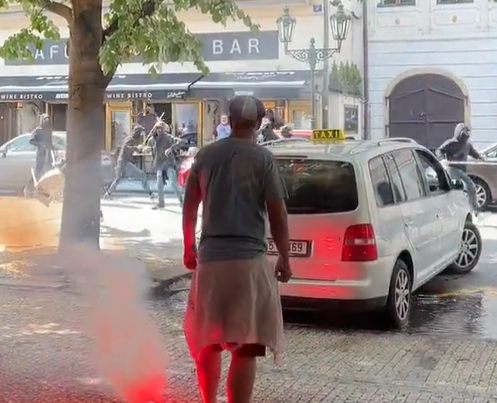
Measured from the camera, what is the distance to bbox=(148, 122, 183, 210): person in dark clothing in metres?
16.0

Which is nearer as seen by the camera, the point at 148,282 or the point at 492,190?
the point at 148,282

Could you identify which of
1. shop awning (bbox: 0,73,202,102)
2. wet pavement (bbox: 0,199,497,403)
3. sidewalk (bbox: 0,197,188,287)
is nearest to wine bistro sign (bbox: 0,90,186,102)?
shop awning (bbox: 0,73,202,102)

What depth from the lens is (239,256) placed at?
4090 mm

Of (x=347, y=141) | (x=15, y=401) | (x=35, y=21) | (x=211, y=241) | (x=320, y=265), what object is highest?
(x=35, y=21)

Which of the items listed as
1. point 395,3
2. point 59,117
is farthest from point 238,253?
point 395,3

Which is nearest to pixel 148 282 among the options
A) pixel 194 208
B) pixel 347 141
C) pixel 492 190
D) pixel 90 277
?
pixel 90 277

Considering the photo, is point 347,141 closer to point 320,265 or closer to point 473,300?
point 320,265

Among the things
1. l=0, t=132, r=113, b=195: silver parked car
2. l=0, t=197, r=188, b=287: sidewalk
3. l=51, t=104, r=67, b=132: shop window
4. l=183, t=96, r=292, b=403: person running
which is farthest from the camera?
l=51, t=104, r=67, b=132: shop window

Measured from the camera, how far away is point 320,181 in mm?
6875

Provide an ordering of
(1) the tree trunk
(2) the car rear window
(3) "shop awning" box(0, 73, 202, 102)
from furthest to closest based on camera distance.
A: 1. (3) "shop awning" box(0, 73, 202, 102)
2. (1) the tree trunk
3. (2) the car rear window

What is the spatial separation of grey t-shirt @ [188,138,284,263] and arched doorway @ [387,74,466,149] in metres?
20.8

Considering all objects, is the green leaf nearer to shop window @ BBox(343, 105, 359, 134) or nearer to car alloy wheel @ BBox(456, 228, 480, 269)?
car alloy wheel @ BBox(456, 228, 480, 269)

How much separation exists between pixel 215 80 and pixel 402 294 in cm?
1564

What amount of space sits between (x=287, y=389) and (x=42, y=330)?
2489 millimetres
